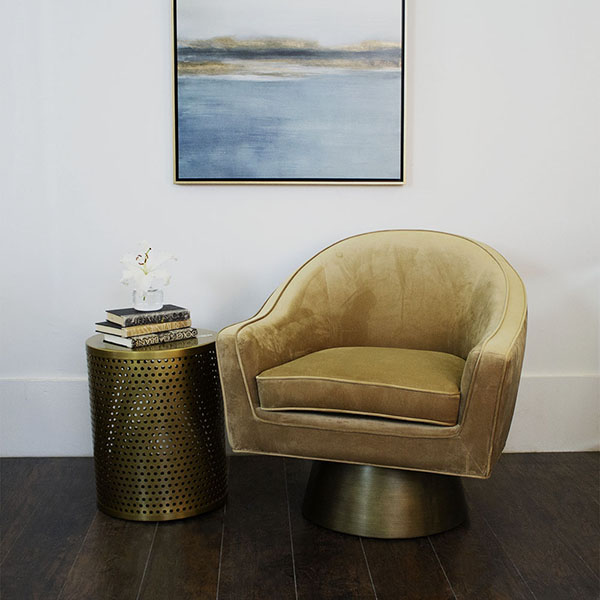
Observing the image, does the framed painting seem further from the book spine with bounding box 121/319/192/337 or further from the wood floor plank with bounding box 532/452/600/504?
the wood floor plank with bounding box 532/452/600/504

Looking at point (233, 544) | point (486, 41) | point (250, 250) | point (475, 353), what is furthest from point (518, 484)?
point (486, 41)

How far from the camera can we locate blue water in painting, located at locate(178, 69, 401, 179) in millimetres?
2787

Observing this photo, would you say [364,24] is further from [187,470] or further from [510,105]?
[187,470]

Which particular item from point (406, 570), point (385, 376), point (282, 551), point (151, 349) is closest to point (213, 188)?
point (151, 349)

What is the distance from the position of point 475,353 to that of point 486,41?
4.82 feet

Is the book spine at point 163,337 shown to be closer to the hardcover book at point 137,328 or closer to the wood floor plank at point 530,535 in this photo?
the hardcover book at point 137,328

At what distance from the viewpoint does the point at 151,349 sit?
7.61 feet

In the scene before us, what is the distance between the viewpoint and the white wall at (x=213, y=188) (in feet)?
9.18

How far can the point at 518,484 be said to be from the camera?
8.57 ft

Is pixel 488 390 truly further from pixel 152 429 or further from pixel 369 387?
pixel 152 429

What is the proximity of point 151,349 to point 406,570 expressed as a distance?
100cm

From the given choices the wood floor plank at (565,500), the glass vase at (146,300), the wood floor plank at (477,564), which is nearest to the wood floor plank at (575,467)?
the wood floor plank at (565,500)

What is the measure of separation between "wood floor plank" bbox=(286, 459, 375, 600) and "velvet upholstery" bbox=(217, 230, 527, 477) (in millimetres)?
257

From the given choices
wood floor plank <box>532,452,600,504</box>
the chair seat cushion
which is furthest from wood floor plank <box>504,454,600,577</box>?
the chair seat cushion
